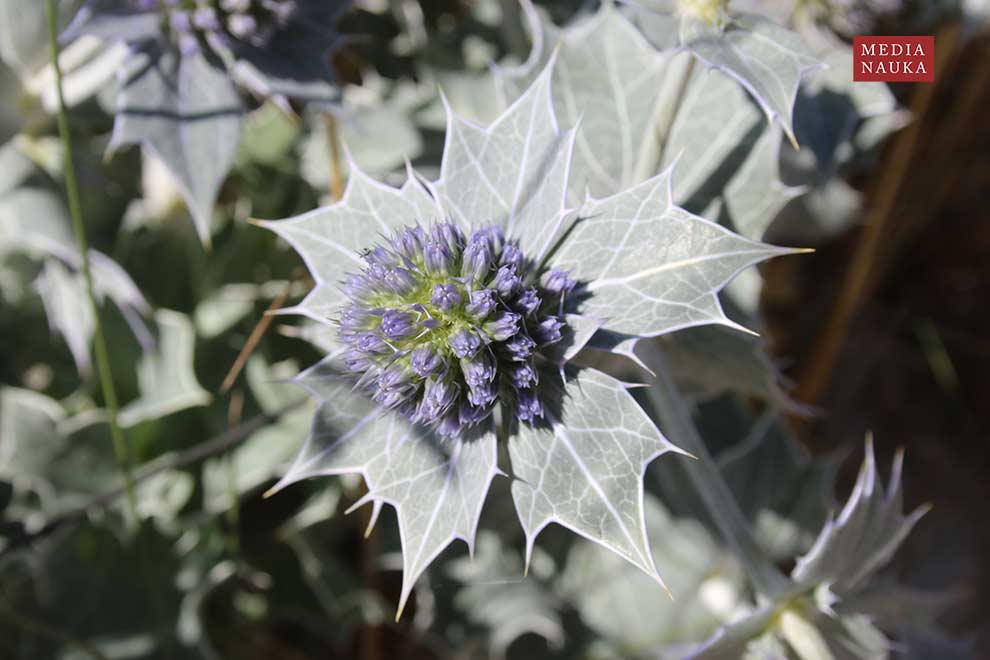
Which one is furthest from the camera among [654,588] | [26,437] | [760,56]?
[654,588]

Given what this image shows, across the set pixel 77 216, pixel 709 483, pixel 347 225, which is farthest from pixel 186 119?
pixel 709 483

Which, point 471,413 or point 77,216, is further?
point 77,216

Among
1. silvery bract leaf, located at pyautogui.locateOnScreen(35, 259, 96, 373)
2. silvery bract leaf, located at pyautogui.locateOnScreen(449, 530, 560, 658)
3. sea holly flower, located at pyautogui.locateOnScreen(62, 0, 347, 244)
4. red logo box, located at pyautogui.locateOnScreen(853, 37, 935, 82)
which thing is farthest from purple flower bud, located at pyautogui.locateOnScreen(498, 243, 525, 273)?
silvery bract leaf, located at pyautogui.locateOnScreen(35, 259, 96, 373)

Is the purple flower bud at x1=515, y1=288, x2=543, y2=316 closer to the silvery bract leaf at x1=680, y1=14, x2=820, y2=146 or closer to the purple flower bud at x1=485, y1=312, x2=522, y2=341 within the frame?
the purple flower bud at x1=485, y1=312, x2=522, y2=341

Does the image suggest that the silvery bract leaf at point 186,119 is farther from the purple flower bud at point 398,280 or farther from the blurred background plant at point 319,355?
the purple flower bud at point 398,280

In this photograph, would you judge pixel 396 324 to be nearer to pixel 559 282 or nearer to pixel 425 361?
pixel 425 361
